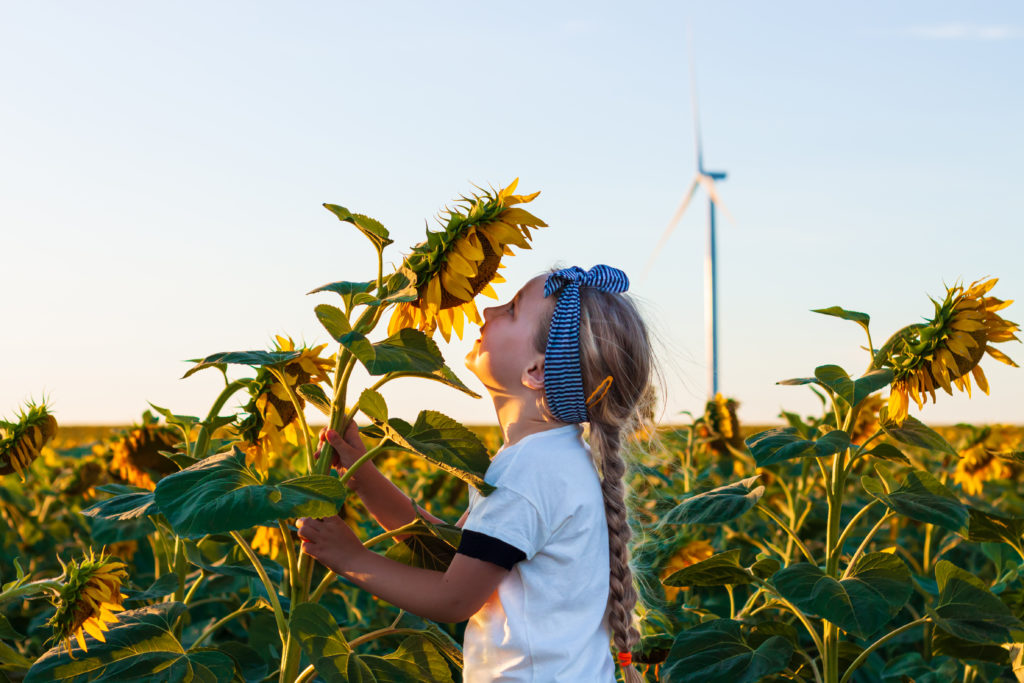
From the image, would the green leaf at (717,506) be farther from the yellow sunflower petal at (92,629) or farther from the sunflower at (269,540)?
the yellow sunflower petal at (92,629)

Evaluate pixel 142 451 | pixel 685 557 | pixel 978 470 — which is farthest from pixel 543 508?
pixel 978 470

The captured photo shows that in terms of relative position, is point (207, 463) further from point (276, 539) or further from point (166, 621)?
point (276, 539)

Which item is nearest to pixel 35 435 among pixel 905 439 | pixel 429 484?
pixel 905 439

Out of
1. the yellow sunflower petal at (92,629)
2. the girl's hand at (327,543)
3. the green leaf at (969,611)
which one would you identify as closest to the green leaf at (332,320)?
the girl's hand at (327,543)

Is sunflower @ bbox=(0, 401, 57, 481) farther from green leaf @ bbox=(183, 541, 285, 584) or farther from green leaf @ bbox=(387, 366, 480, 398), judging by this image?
green leaf @ bbox=(387, 366, 480, 398)

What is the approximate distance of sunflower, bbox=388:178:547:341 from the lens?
1.82 meters

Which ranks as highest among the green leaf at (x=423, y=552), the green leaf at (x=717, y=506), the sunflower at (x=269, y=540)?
the green leaf at (x=423, y=552)

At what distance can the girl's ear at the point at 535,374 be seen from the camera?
2404 mm

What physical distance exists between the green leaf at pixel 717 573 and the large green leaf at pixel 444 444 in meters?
1.12

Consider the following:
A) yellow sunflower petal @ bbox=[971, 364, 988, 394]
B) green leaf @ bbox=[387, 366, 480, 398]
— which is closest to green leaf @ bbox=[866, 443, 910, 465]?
yellow sunflower petal @ bbox=[971, 364, 988, 394]

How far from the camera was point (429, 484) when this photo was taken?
5551mm

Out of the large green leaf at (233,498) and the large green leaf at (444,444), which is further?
the large green leaf at (444,444)

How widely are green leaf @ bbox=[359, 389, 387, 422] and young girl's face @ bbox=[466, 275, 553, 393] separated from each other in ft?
Answer: 2.12

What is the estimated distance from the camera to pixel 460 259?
71.6 inches
